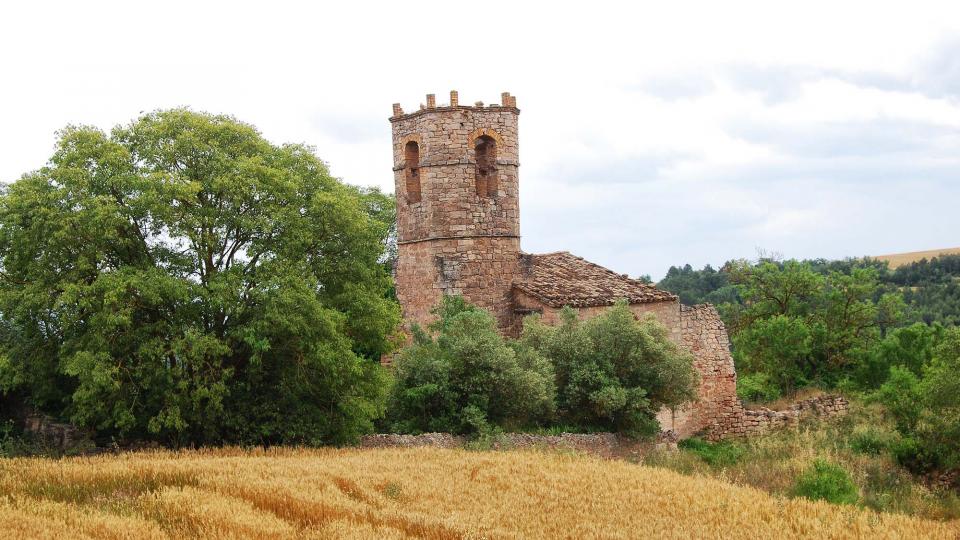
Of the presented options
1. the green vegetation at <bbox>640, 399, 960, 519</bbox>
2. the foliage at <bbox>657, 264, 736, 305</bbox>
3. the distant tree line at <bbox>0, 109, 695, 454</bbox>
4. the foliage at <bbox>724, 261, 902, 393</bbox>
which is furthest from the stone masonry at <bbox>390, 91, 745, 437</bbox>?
the foliage at <bbox>657, 264, 736, 305</bbox>

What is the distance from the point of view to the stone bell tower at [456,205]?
30734 millimetres

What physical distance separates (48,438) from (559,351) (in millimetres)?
12885

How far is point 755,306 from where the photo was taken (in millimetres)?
42750

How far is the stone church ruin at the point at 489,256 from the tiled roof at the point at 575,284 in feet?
0.12

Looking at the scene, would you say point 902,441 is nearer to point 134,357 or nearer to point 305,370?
point 305,370

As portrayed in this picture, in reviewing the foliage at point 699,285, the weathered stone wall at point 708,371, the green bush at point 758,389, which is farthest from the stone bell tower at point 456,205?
the foliage at point 699,285

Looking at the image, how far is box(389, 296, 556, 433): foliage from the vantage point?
2514cm

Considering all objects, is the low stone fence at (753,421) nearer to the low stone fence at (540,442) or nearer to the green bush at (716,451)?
the green bush at (716,451)

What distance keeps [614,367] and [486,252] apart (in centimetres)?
586

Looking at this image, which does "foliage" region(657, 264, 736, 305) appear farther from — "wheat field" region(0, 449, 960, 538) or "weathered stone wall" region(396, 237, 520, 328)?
"wheat field" region(0, 449, 960, 538)

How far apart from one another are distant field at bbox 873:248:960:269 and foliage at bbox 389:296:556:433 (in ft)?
213

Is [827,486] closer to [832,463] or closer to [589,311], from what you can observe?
[832,463]

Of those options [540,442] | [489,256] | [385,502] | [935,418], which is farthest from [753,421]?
[385,502]

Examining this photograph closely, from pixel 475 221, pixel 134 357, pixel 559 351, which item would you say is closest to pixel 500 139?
pixel 475 221
